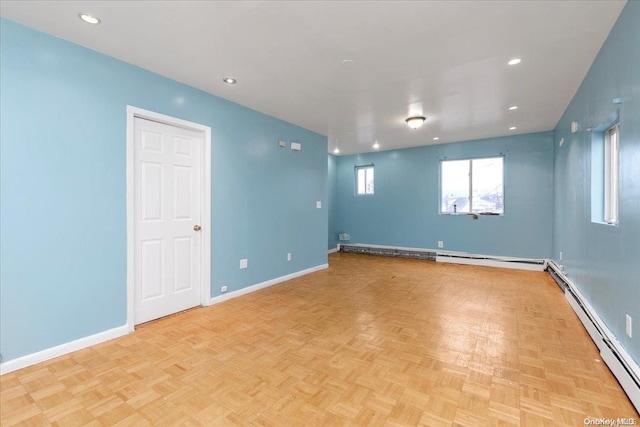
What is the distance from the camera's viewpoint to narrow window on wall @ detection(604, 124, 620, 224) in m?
2.75

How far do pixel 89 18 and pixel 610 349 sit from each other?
462 cm

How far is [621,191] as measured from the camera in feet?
7.12

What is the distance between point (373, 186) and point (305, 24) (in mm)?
5585

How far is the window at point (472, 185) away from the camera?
6.08 m

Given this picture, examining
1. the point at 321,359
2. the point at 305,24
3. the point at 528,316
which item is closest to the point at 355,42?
the point at 305,24

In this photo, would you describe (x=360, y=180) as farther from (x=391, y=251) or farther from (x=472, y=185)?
(x=472, y=185)

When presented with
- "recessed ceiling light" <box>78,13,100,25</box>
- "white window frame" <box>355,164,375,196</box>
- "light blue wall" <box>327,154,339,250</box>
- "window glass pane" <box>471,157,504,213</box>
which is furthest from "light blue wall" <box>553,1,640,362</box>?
"light blue wall" <box>327,154,339,250</box>

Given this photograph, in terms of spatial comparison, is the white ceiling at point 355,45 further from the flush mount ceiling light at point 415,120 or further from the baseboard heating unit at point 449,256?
the baseboard heating unit at point 449,256

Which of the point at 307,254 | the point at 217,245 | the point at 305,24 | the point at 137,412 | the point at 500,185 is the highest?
the point at 305,24

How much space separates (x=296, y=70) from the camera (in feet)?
9.91

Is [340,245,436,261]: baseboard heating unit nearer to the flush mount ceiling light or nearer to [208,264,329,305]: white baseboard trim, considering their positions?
[208,264,329,305]: white baseboard trim

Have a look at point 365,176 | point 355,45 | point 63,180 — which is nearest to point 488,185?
point 365,176

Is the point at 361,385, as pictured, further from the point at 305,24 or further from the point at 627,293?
the point at 305,24

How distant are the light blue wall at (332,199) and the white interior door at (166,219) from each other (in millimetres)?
4637
